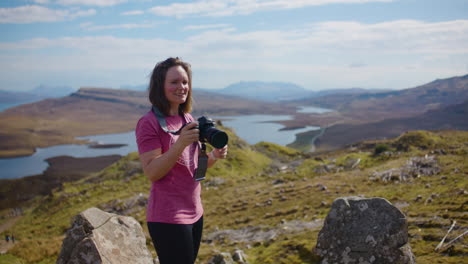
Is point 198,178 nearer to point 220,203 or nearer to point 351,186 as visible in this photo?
point 351,186

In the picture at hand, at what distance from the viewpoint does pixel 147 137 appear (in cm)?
337

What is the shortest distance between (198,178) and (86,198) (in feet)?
87.7

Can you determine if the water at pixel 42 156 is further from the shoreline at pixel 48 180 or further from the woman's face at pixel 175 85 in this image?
the woman's face at pixel 175 85

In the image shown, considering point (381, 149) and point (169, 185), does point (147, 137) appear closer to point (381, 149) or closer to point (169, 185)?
point (169, 185)

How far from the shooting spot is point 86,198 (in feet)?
88.2

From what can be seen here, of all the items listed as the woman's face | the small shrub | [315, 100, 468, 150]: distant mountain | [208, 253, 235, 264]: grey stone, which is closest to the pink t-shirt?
the woman's face

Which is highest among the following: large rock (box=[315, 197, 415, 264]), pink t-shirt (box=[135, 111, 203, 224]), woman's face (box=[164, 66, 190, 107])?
woman's face (box=[164, 66, 190, 107])

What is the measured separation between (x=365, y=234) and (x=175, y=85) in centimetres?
447

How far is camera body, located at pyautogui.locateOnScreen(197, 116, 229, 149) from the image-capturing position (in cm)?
345

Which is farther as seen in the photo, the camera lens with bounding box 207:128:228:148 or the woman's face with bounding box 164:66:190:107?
the woman's face with bounding box 164:66:190:107

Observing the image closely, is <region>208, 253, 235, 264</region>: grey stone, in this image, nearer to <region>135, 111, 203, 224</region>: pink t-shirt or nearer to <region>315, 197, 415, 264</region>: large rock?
<region>315, 197, 415, 264</region>: large rock

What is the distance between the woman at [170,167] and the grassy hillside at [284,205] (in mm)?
5006

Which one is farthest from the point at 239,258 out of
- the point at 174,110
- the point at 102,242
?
the point at 174,110

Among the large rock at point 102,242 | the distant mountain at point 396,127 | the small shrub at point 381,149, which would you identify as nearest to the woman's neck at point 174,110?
the large rock at point 102,242
